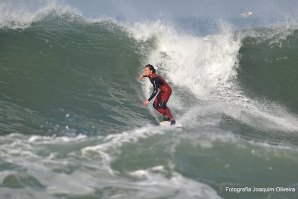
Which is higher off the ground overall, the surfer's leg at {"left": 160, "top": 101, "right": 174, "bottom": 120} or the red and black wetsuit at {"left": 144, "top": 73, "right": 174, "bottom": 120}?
the red and black wetsuit at {"left": 144, "top": 73, "right": 174, "bottom": 120}

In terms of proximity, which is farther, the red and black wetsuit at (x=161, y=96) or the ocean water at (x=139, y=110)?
the red and black wetsuit at (x=161, y=96)

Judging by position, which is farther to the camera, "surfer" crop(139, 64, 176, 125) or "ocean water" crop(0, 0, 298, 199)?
"surfer" crop(139, 64, 176, 125)

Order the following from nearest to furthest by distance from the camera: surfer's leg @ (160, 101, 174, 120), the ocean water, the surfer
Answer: the ocean water
surfer's leg @ (160, 101, 174, 120)
the surfer

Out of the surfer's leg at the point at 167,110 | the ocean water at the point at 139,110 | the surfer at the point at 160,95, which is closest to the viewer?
the ocean water at the point at 139,110

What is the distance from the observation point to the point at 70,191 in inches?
242

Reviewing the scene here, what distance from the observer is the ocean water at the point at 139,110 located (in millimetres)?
6770

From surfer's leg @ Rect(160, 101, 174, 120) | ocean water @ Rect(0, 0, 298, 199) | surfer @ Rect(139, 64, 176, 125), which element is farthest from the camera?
surfer @ Rect(139, 64, 176, 125)

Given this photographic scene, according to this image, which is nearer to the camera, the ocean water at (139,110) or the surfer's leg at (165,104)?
the ocean water at (139,110)

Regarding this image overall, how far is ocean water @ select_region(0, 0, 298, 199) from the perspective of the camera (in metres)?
6.77

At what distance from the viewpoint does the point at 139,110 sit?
38.2 ft

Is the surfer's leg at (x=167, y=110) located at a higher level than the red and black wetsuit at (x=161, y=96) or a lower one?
lower

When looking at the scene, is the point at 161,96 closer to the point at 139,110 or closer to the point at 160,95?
the point at 160,95

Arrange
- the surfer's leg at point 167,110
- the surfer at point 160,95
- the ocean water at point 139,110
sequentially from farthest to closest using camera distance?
1. the surfer at point 160,95
2. the surfer's leg at point 167,110
3. the ocean water at point 139,110

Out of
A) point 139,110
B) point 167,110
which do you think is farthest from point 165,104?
point 139,110
